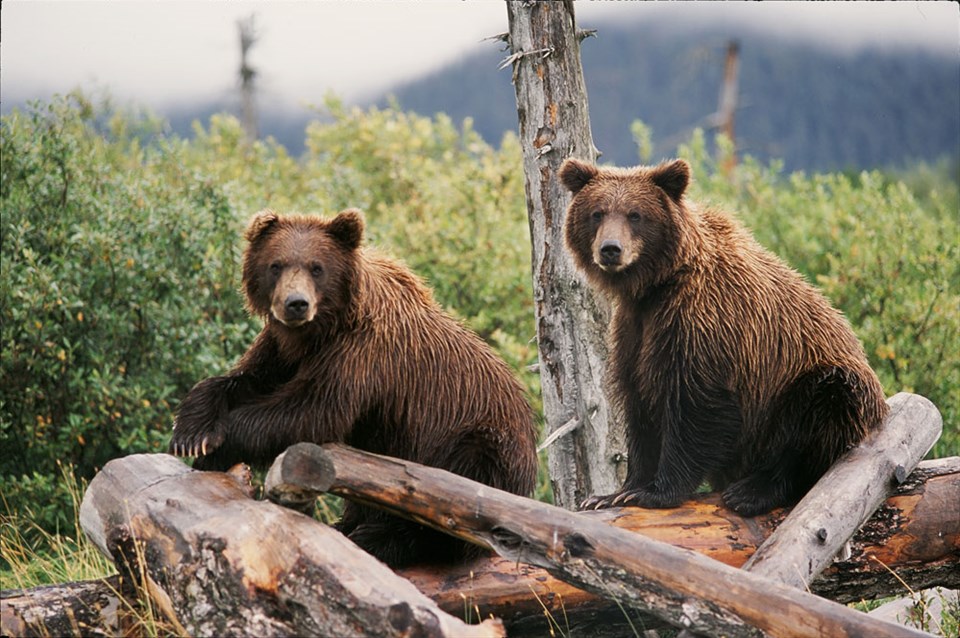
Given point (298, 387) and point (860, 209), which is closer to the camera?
point (298, 387)

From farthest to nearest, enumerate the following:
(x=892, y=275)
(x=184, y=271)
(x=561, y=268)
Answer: (x=892, y=275) → (x=184, y=271) → (x=561, y=268)

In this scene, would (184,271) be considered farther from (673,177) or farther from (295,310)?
(673,177)

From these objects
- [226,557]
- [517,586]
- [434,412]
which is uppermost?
[434,412]

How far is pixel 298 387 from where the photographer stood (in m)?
5.13

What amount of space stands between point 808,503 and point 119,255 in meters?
5.93

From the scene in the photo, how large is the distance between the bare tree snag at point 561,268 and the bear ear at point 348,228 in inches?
A: 68.5

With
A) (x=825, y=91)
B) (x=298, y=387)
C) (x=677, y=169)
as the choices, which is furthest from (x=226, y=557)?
(x=825, y=91)

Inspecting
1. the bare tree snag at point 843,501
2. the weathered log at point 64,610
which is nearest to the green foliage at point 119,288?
the weathered log at point 64,610

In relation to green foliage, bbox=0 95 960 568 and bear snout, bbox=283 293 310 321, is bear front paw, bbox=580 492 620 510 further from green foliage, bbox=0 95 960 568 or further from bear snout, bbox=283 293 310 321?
green foliage, bbox=0 95 960 568

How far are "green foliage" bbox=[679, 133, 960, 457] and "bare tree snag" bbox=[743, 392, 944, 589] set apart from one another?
12.1 ft

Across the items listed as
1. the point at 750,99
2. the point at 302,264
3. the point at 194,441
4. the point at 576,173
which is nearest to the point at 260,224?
the point at 302,264

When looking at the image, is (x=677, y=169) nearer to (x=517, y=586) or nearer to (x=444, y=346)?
(x=444, y=346)

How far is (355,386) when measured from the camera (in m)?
5.15

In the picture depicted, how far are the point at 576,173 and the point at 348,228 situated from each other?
1.43m
